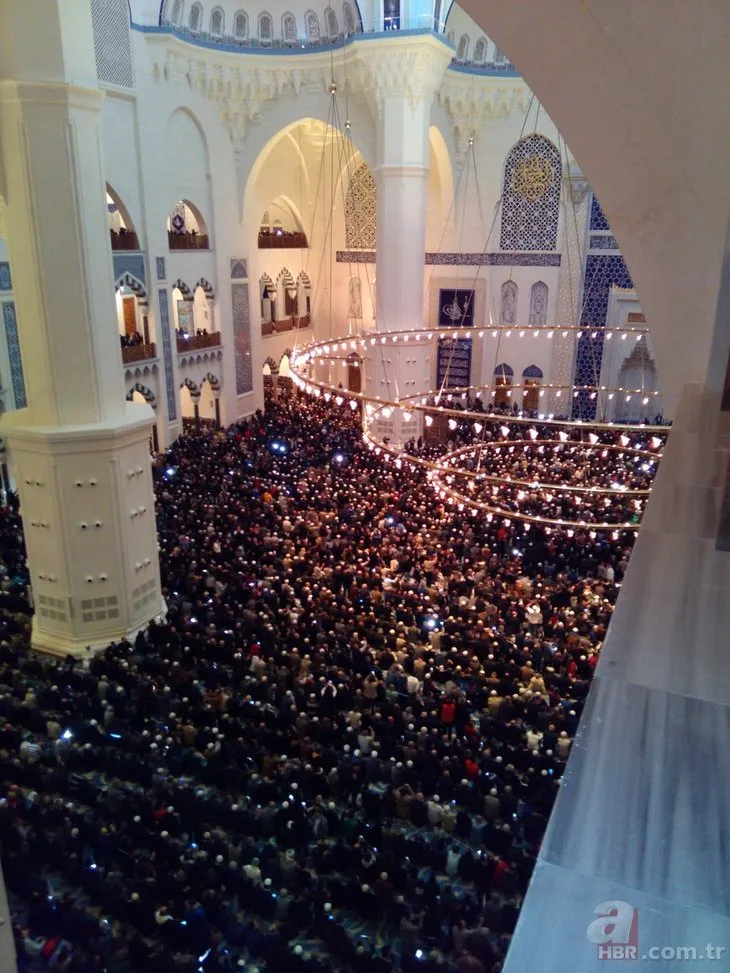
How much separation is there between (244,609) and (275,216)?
13150 millimetres

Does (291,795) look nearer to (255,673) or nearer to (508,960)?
(255,673)

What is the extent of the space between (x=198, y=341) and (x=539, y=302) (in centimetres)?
715

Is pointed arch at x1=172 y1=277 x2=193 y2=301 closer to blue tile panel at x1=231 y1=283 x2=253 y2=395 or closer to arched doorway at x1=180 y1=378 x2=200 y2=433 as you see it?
blue tile panel at x1=231 y1=283 x2=253 y2=395

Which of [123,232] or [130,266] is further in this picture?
[130,266]

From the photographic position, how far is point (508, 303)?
52.8 feet

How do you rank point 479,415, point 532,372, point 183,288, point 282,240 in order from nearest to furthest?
point 479,415, point 183,288, point 532,372, point 282,240

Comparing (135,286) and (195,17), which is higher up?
(195,17)

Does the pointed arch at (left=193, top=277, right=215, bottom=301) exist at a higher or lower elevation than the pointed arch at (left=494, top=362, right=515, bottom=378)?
higher

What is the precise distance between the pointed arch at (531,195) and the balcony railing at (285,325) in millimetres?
5280

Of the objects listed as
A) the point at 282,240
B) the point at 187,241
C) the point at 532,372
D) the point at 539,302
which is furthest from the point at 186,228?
the point at 532,372

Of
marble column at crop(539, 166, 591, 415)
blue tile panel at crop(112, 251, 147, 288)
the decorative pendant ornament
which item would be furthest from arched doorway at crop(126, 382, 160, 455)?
the decorative pendant ornament

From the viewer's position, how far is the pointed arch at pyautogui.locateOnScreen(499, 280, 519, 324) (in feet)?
52.5

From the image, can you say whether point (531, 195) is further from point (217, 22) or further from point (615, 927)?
A: point (615, 927)

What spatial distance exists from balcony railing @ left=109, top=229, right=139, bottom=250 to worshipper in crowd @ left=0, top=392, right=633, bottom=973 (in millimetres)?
5875
